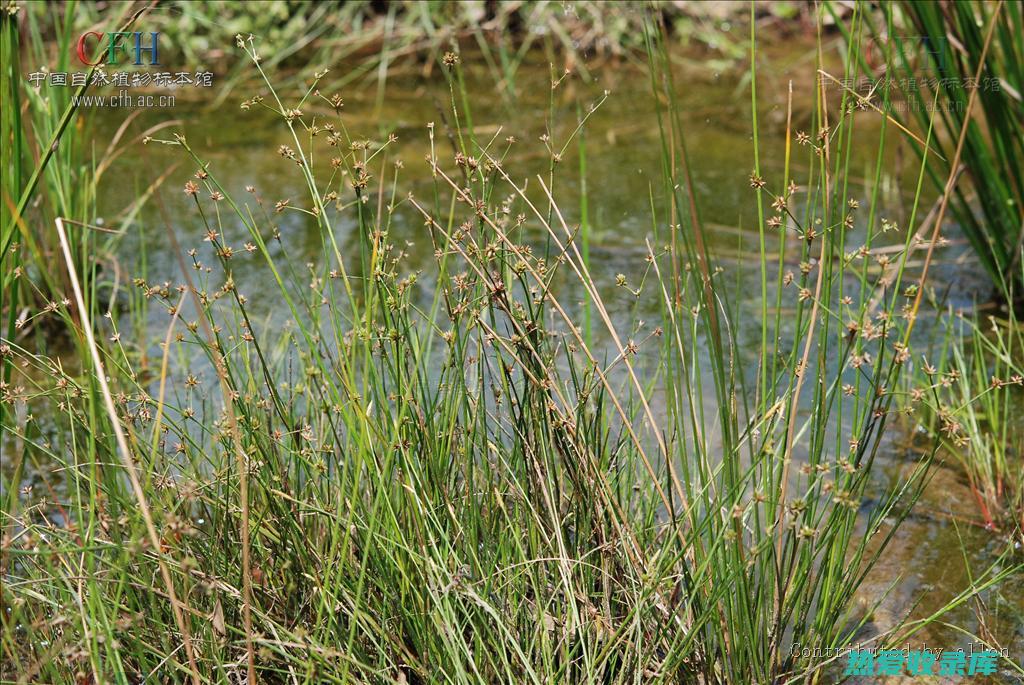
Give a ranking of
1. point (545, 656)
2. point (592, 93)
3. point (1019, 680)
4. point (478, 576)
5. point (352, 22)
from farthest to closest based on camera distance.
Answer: point (352, 22)
point (592, 93)
point (1019, 680)
point (478, 576)
point (545, 656)

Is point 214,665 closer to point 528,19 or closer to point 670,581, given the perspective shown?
point 670,581

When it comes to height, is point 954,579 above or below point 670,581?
below

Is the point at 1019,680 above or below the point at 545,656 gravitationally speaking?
below

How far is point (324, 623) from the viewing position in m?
1.74

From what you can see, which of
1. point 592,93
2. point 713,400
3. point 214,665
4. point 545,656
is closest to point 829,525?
point 545,656

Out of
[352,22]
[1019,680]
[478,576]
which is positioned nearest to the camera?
[478,576]

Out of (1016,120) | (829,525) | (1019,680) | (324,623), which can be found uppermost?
(1016,120)

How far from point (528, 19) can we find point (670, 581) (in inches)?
177

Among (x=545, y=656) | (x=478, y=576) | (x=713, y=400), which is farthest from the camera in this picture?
(x=713, y=400)

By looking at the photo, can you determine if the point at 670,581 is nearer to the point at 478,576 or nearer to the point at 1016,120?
the point at 478,576

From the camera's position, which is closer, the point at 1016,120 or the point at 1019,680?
the point at 1019,680

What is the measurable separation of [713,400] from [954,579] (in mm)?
859

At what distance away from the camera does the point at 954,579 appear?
85.0 inches

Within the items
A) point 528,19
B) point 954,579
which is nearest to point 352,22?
point 528,19
